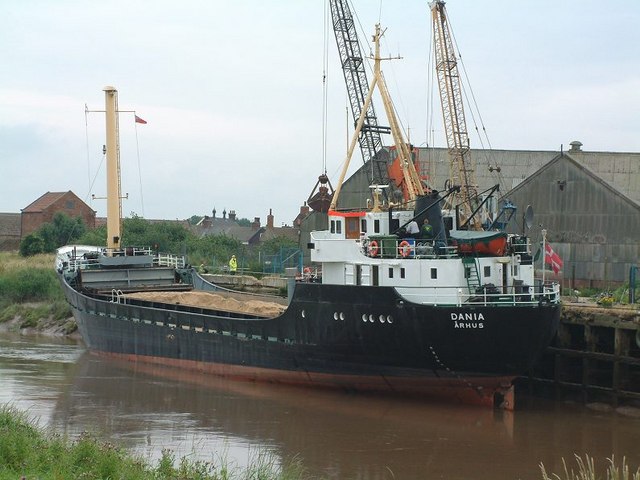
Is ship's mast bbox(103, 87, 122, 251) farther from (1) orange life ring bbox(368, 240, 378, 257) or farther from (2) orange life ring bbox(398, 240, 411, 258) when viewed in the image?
(2) orange life ring bbox(398, 240, 411, 258)

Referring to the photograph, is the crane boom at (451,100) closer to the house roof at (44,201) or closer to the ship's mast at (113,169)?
the ship's mast at (113,169)

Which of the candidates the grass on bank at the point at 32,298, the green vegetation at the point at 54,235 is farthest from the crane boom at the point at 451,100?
the green vegetation at the point at 54,235

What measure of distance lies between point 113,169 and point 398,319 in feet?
72.8

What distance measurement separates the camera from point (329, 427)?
2325 cm

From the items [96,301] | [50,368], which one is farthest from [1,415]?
[96,301]

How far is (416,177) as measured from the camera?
1216 inches

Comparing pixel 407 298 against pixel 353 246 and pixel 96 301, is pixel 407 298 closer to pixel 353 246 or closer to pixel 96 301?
pixel 353 246

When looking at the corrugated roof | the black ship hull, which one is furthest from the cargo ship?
the corrugated roof

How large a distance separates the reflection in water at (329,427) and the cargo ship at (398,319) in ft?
2.52

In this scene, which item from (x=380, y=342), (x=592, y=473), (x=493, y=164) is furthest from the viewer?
(x=493, y=164)

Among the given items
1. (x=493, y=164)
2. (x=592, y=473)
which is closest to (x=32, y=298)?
(x=493, y=164)

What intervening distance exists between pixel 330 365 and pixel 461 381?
392cm

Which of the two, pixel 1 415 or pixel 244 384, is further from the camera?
pixel 244 384

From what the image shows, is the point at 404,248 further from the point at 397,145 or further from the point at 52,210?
the point at 52,210
